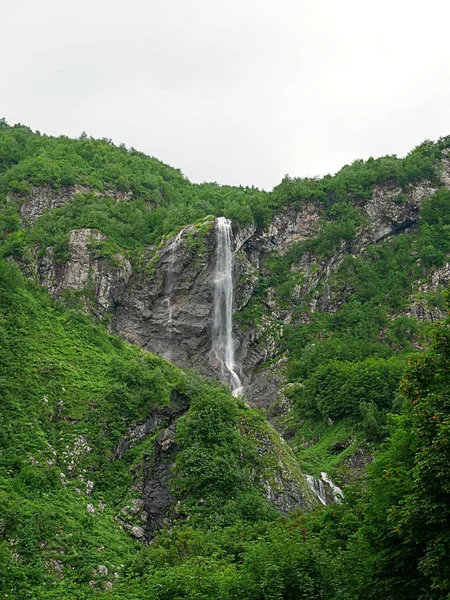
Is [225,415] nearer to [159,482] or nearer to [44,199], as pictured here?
[159,482]

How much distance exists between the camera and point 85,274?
6038 centimetres

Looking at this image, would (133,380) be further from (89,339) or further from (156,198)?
(156,198)

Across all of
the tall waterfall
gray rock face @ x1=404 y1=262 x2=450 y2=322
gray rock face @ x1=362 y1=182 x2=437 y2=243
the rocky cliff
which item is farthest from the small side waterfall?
gray rock face @ x1=362 y1=182 x2=437 y2=243

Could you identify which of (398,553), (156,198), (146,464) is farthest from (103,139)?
(398,553)

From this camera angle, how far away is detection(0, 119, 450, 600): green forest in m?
18.6

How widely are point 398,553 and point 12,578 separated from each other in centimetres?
1473

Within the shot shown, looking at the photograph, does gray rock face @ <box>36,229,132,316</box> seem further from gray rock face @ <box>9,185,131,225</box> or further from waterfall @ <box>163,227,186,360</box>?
gray rock face @ <box>9,185,131,225</box>

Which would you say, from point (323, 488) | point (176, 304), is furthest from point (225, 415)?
point (176, 304)

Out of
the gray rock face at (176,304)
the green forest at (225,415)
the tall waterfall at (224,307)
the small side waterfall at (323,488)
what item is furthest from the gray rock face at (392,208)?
the small side waterfall at (323,488)

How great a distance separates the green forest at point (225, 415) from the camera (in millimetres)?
18562

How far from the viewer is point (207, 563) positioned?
23.2 metres

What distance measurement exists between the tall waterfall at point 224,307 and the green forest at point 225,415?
5.26ft

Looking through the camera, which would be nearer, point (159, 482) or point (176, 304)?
point (159, 482)

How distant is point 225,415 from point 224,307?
81.7 feet
